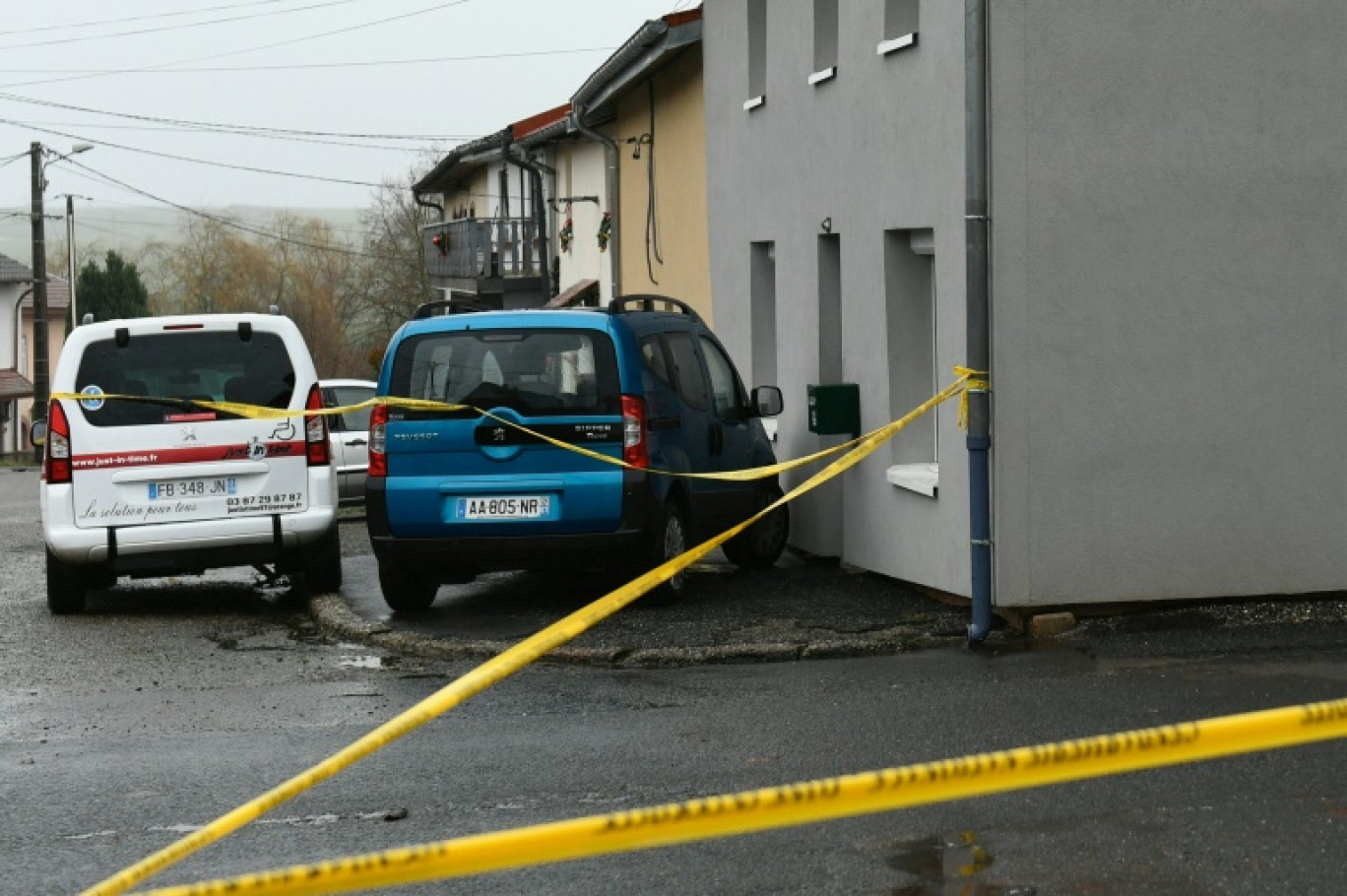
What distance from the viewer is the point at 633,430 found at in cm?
1216

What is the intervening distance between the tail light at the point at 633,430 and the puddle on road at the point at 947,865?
5.76 metres

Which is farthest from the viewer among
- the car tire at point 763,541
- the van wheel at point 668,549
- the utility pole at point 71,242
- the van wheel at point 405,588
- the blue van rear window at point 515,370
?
the utility pole at point 71,242

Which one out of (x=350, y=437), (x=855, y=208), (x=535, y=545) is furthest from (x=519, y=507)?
(x=350, y=437)

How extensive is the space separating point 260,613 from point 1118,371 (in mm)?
5730

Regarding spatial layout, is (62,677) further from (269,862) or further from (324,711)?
(269,862)

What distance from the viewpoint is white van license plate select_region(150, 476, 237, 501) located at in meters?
13.4

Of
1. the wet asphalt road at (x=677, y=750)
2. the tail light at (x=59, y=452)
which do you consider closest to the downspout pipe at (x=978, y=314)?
the wet asphalt road at (x=677, y=750)

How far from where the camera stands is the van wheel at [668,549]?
40.5 feet

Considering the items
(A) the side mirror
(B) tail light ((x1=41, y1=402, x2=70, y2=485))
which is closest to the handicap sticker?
(B) tail light ((x1=41, y1=402, x2=70, y2=485))

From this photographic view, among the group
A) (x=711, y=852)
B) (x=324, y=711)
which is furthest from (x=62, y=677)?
(x=711, y=852)

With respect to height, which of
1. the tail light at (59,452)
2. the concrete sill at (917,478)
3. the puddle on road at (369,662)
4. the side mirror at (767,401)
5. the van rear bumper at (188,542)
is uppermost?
the side mirror at (767,401)

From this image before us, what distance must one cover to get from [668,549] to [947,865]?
6.46 meters

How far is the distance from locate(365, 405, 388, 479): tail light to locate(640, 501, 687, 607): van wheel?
1.59 meters

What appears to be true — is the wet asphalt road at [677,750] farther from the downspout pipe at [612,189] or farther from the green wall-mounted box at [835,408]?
the downspout pipe at [612,189]
